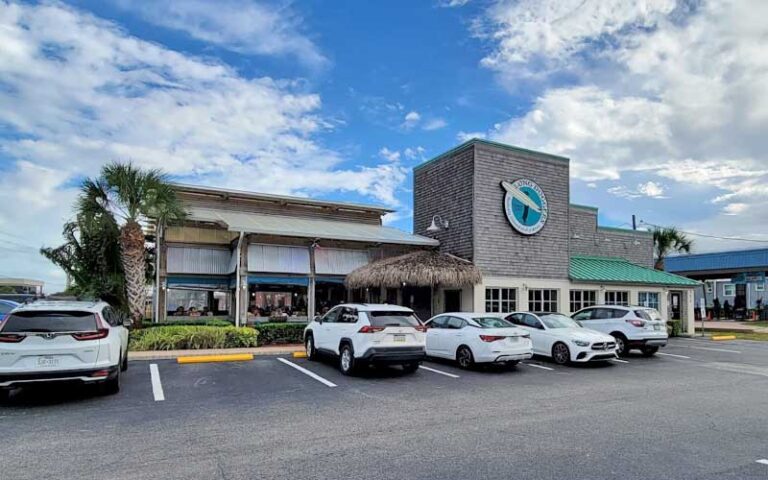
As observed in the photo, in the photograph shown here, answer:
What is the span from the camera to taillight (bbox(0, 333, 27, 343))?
8.16 m

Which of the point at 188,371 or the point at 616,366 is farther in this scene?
the point at 616,366

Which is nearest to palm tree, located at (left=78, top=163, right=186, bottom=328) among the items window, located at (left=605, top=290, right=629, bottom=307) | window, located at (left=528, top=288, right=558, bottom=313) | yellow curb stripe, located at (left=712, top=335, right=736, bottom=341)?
window, located at (left=528, top=288, right=558, bottom=313)

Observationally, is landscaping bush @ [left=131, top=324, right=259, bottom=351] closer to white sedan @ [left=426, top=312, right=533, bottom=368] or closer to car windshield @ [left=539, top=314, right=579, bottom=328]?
white sedan @ [left=426, top=312, right=533, bottom=368]

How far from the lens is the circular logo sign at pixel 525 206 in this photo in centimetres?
2095

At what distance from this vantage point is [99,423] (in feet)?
24.0

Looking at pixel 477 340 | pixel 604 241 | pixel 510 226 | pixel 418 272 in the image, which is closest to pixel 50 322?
pixel 477 340

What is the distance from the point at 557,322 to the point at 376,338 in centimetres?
669

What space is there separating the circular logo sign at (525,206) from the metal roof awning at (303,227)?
3.38 metres

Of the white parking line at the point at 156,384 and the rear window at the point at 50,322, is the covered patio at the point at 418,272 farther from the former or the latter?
the rear window at the point at 50,322

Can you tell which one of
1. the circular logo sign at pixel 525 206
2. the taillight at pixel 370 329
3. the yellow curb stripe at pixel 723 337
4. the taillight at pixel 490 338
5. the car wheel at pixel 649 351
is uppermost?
the circular logo sign at pixel 525 206

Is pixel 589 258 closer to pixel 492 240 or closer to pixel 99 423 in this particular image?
pixel 492 240

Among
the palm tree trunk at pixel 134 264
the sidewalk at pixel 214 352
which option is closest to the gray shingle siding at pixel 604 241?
the sidewalk at pixel 214 352

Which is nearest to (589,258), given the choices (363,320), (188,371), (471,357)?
(471,357)

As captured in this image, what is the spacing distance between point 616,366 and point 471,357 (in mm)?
4416
